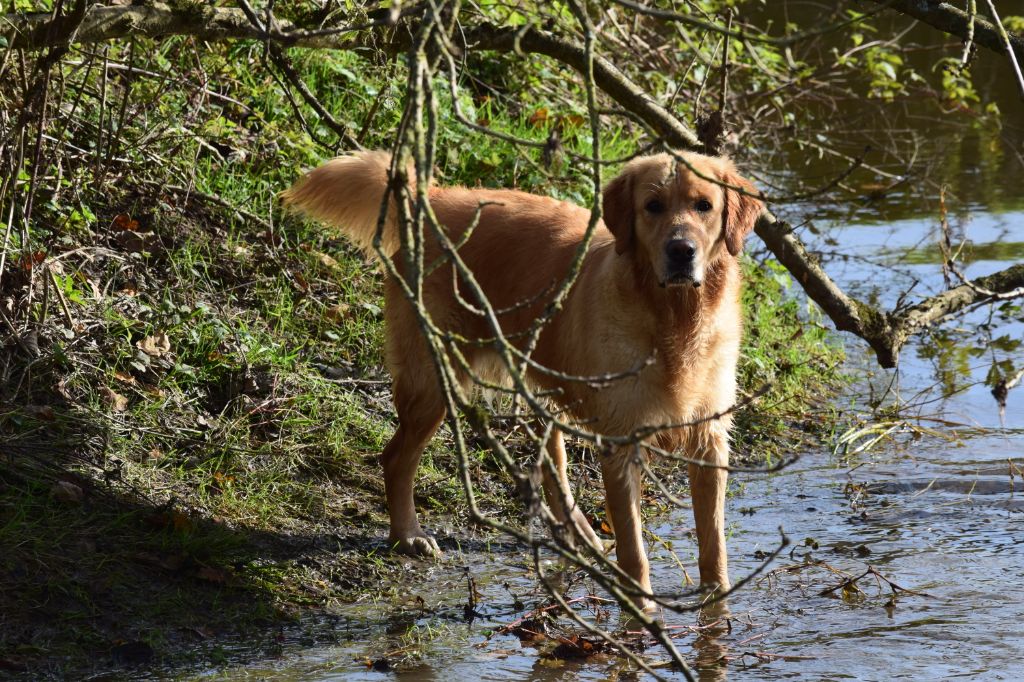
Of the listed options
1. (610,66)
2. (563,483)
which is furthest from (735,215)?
(610,66)

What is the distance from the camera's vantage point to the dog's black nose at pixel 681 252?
427cm

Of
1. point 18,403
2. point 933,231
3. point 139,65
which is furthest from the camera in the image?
point 933,231

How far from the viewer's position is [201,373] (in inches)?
215

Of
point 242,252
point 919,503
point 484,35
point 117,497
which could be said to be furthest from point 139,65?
point 919,503

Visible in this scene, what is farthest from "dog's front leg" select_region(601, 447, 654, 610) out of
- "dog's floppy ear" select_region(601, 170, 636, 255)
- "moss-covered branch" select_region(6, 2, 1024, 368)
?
"moss-covered branch" select_region(6, 2, 1024, 368)

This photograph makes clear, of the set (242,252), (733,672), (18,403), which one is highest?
(242,252)

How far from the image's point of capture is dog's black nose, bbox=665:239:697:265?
4273 mm

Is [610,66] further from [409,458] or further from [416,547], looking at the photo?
[416,547]

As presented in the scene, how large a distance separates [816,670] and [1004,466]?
96.4 inches

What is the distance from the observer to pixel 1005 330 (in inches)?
306

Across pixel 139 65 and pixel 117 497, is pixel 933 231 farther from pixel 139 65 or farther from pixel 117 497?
pixel 117 497

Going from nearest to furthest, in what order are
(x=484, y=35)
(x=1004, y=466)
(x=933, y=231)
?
(x=484, y=35) < (x=1004, y=466) < (x=933, y=231)

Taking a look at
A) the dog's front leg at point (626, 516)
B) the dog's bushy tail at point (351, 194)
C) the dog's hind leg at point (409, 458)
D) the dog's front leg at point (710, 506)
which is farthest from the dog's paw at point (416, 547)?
the dog's bushy tail at point (351, 194)

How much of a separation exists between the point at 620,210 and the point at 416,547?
1.59 meters
